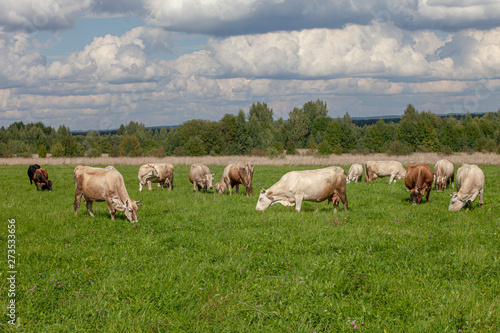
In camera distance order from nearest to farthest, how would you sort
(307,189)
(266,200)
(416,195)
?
1. (307,189)
2. (266,200)
3. (416,195)

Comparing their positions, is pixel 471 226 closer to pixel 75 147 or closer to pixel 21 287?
pixel 21 287

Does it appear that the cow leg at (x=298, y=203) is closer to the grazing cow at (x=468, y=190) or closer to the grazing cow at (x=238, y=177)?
the grazing cow at (x=468, y=190)

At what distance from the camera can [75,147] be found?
2901 inches

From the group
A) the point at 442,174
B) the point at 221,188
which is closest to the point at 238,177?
the point at 221,188

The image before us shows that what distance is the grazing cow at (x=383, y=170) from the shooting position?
30734 mm

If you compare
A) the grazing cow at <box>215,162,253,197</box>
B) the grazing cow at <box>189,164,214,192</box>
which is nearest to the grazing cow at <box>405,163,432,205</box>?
the grazing cow at <box>215,162,253,197</box>

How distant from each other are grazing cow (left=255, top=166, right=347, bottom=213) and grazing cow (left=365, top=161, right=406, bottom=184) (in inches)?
670

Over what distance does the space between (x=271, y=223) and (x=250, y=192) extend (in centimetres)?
876

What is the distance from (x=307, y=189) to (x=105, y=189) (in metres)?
7.04

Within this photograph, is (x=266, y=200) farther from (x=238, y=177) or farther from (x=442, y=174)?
(x=442, y=174)

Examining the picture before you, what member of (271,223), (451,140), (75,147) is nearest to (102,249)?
(271,223)

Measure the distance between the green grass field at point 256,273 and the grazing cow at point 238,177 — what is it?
7.77 meters

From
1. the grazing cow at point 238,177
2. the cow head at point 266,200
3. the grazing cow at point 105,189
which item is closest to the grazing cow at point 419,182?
the cow head at point 266,200

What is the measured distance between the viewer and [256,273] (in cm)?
821
